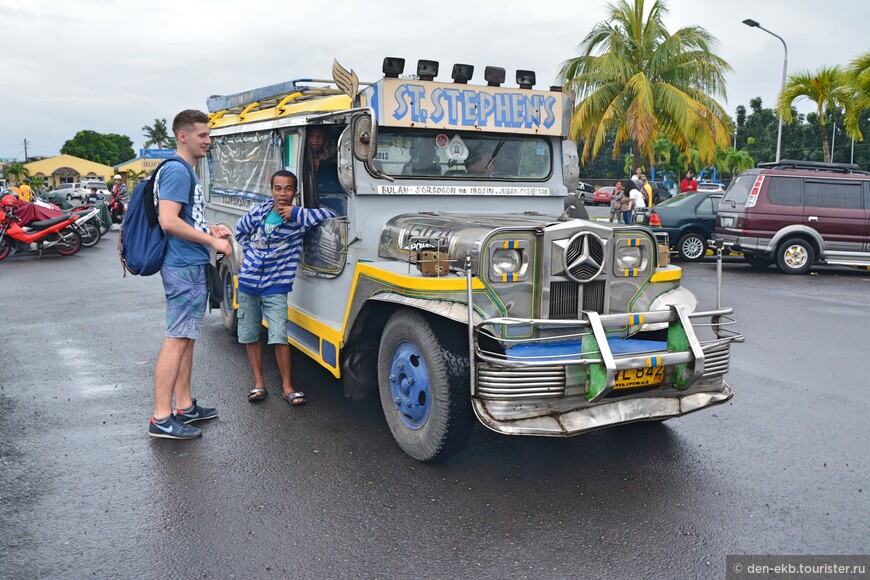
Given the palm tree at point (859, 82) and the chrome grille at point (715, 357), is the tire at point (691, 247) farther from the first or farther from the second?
the chrome grille at point (715, 357)

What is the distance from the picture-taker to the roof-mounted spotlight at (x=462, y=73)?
17.1 ft

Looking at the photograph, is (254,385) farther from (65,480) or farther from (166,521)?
(166,521)

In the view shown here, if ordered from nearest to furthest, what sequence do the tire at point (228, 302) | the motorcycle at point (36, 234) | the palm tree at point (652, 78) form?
the tire at point (228, 302) < the motorcycle at point (36, 234) < the palm tree at point (652, 78)

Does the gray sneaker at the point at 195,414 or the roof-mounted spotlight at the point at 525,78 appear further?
the roof-mounted spotlight at the point at 525,78

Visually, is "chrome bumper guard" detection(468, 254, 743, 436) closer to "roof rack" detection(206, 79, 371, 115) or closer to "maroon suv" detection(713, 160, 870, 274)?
"roof rack" detection(206, 79, 371, 115)

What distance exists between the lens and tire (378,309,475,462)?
394 centimetres

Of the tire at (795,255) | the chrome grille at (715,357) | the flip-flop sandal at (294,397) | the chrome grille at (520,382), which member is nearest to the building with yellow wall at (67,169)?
the tire at (795,255)

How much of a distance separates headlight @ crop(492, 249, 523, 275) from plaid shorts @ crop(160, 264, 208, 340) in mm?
1989

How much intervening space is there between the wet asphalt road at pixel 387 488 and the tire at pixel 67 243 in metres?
10.4

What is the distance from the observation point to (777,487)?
4027 millimetres

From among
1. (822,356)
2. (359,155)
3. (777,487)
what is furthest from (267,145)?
(822,356)

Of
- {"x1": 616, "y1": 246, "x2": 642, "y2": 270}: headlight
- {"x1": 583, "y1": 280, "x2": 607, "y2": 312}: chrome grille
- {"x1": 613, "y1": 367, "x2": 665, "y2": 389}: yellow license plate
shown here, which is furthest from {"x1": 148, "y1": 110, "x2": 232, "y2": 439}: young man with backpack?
{"x1": 613, "y1": 367, "x2": 665, "y2": 389}: yellow license plate

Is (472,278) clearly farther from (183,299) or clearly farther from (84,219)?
(84,219)

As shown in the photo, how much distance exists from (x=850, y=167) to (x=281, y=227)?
39.9 ft
